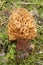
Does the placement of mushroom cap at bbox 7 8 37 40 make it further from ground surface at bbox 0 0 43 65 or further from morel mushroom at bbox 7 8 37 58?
ground surface at bbox 0 0 43 65

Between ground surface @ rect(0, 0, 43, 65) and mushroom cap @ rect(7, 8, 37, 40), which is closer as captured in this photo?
mushroom cap @ rect(7, 8, 37, 40)

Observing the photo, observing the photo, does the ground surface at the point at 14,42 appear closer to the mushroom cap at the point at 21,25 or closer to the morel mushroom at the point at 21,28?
the morel mushroom at the point at 21,28

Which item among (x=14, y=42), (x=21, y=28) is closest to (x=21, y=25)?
(x=21, y=28)

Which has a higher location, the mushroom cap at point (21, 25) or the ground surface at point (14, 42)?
the mushroom cap at point (21, 25)

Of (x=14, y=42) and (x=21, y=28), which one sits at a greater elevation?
(x=21, y=28)

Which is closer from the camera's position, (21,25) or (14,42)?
(21,25)

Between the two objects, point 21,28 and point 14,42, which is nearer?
point 21,28

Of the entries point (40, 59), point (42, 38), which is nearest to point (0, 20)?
point (42, 38)

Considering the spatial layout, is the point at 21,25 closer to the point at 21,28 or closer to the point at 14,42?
the point at 21,28

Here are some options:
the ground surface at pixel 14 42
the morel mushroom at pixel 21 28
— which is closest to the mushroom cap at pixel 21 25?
the morel mushroom at pixel 21 28

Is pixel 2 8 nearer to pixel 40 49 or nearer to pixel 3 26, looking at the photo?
pixel 3 26

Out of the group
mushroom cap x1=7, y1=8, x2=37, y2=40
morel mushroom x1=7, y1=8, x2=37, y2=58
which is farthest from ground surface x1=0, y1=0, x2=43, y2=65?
mushroom cap x1=7, y1=8, x2=37, y2=40
